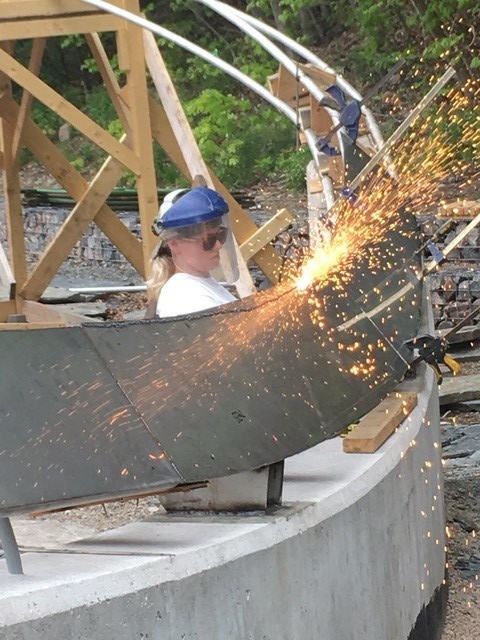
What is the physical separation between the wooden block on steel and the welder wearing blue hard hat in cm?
71

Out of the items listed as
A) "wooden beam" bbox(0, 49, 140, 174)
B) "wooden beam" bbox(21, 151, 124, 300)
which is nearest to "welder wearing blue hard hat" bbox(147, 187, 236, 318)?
"wooden beam" bbox(0, 49, 140, 174)

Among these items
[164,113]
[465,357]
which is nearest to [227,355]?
[164,113]

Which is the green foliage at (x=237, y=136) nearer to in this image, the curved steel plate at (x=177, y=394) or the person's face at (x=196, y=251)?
the person's face at (x=196, y=251)

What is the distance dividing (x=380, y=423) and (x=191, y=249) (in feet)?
3.27

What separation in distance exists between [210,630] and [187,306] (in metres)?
1.64

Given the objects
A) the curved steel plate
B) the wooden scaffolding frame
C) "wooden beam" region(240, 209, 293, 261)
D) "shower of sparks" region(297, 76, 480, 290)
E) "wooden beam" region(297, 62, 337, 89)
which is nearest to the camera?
the curved steel plate

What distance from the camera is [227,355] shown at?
13.3ft

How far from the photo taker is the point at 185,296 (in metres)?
4.81

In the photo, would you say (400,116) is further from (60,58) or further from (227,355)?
(227,355)

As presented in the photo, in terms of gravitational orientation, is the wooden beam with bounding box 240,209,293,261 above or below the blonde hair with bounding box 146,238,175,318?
above

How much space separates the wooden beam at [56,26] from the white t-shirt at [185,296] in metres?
4.08

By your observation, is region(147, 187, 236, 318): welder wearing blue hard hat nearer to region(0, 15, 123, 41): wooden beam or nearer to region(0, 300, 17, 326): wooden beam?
region(0, 15, 123, 41): wooden beam

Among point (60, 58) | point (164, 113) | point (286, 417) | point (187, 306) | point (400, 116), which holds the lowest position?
point (286, 417)

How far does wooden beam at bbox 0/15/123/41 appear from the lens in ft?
27.7
